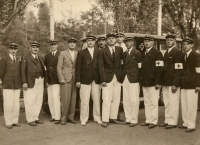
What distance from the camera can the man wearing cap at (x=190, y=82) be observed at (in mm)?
5754

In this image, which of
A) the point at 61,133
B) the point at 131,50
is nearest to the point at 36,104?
the point at 61,133

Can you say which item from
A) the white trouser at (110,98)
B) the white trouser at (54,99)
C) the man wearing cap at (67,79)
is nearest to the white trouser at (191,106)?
the white trouser at (110,98)

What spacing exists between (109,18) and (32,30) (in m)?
23.7

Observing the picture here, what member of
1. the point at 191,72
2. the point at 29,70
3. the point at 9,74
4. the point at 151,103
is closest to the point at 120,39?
the point at 151,103

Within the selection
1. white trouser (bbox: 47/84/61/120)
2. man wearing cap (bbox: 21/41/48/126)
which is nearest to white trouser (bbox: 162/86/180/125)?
white trouser (bbox: 47/84/61/120)

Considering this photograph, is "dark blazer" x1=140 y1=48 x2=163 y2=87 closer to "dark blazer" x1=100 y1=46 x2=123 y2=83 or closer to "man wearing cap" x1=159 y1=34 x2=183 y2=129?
"man wearing cap" x1=159 y1=34 x2=183 y2=129

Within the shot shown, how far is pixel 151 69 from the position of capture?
6.15 m

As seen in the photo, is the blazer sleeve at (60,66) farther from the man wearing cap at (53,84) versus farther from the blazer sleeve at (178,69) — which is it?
the blazer sleeve at (178,69)

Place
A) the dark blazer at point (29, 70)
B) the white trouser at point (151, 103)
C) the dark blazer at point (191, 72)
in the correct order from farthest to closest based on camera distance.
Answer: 1. the dark blazer at point (29, 70)
2. the white trouser at point (151, 103)
3. the dark blazer at point (191, 72)

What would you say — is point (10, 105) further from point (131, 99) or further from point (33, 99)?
point (131, 99)

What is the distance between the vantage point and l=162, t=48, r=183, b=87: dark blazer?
5.94 metres

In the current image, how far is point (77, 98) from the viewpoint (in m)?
7.06

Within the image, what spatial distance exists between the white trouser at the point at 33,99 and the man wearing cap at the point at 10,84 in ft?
0.81

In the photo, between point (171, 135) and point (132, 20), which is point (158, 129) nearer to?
point (171, 135)
